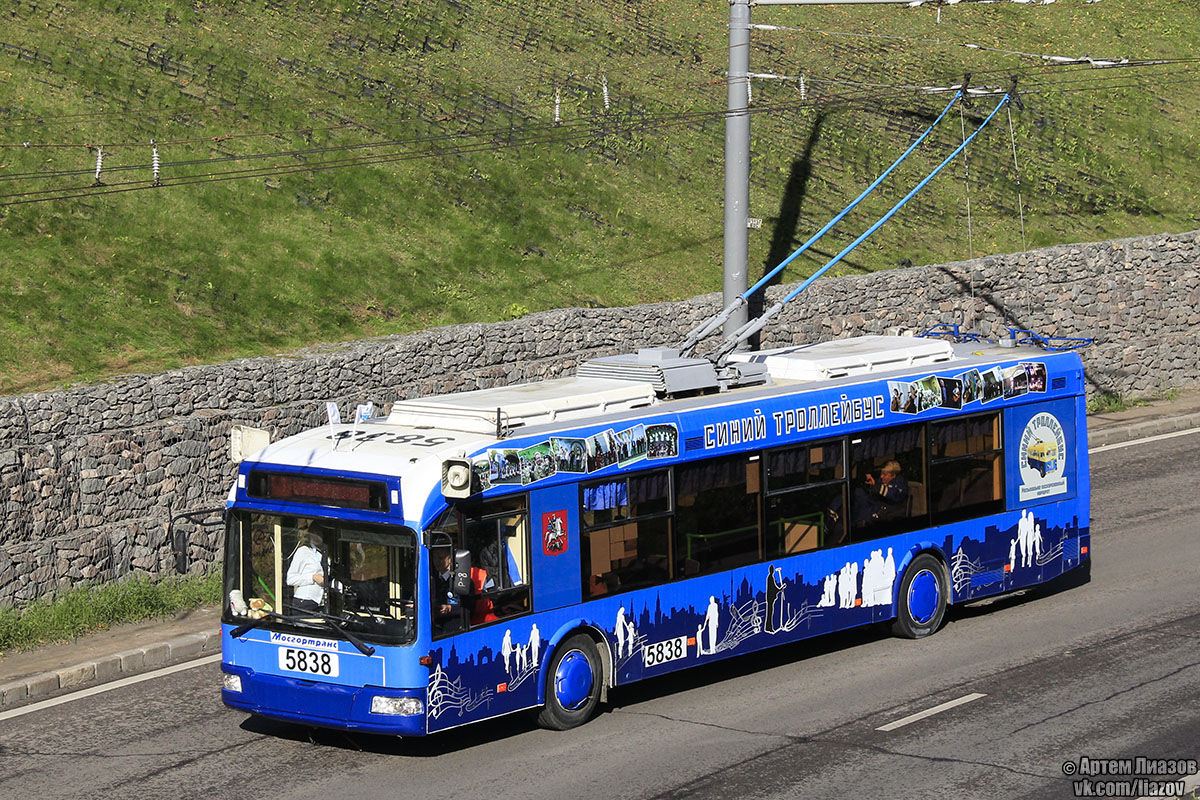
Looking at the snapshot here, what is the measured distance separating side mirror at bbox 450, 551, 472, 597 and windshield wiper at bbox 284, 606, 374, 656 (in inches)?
28.4

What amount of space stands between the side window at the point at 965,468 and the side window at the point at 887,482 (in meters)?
0.21

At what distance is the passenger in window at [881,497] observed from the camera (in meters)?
14.2

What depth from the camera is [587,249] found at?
1031 inches

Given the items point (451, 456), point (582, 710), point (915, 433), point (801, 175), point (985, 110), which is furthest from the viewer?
point (985, 110)

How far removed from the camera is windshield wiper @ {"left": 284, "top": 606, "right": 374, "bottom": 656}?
11.0 meters

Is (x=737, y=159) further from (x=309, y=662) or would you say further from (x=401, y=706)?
(x=401, y=706)

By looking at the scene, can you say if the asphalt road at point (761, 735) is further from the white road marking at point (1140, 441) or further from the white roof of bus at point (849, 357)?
the white road marking at point (1140, 441)

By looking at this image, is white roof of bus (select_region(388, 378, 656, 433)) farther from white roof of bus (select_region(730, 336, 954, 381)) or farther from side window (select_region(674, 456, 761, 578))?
white roof of bus (select_region(730, 336, 954, 381))

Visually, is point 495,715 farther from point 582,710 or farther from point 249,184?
point 249,184

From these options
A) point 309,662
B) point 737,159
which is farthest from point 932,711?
point 737,159

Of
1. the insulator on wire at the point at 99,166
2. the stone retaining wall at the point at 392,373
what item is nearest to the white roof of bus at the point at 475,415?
the stone retaining wall at the point at 392,373

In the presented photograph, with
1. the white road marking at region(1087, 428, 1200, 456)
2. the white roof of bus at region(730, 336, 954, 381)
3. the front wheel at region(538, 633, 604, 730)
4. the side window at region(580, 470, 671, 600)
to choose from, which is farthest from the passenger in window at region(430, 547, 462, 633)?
the white road marking at region(1087, 428, 1200, 456)

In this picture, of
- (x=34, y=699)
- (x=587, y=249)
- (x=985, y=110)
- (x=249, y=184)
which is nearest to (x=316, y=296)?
(x=249, y=184)

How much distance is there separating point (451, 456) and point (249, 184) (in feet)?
48.5
